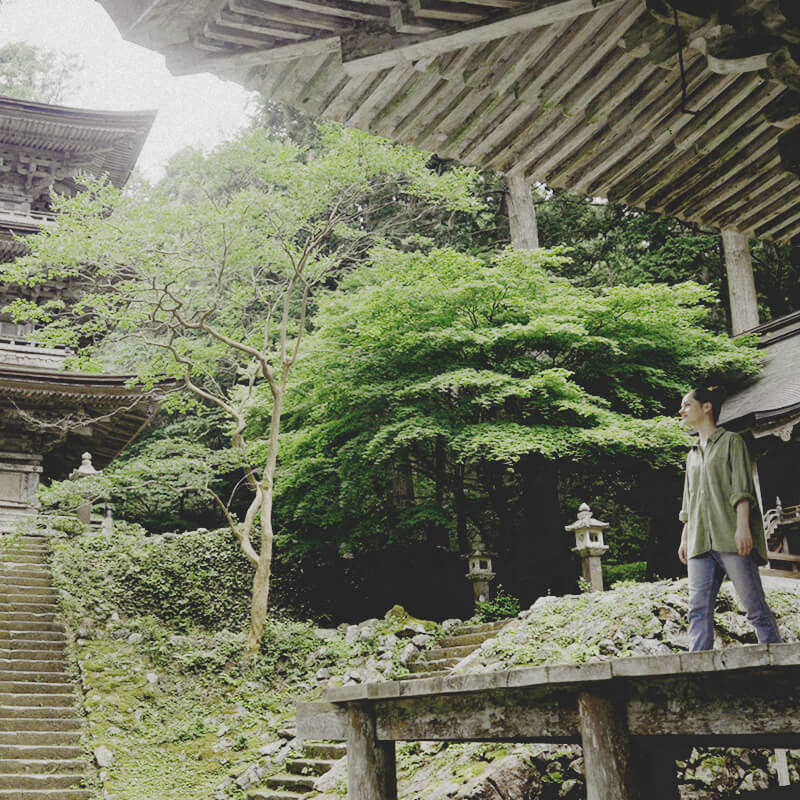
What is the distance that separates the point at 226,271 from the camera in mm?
13633

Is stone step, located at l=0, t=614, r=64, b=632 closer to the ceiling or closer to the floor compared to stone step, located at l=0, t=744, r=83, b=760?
closer to the ceiling

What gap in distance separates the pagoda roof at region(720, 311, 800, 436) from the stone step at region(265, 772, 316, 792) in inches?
298

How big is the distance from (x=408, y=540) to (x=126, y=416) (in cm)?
607

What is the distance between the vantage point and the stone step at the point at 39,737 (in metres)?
9.98

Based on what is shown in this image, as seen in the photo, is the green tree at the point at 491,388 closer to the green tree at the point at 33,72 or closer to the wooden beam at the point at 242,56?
the wooden beam at the point at 242,56

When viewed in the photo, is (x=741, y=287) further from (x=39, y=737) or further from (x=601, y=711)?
(x=601, y=711)

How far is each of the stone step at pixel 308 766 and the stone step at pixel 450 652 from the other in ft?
7.93

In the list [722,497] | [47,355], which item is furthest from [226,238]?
[722,497]

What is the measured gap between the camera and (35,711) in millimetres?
10570

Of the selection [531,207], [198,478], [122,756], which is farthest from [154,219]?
[531,207]

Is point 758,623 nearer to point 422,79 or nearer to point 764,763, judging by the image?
point 422,79

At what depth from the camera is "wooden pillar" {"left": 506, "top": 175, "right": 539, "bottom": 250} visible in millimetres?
18578


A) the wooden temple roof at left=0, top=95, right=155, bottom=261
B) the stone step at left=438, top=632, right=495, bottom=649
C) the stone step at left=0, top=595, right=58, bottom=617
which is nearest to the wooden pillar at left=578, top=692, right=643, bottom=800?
the stone step at left=438, top=632, right=495, bottom=649

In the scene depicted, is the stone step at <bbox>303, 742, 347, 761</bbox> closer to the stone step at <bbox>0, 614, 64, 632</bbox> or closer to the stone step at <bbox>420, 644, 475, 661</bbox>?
the stone step at <bbox>420, 644, 475, 661</bbox>
